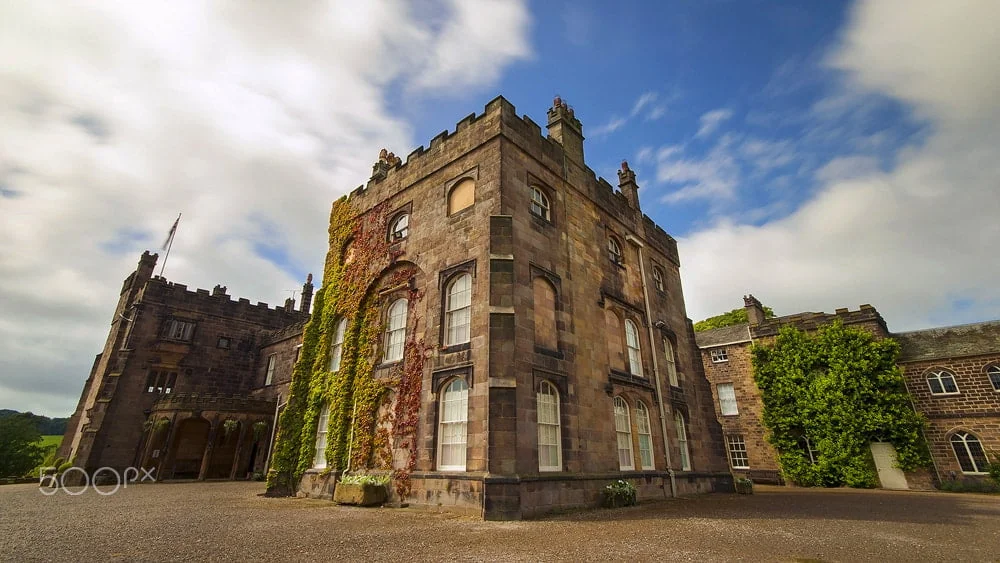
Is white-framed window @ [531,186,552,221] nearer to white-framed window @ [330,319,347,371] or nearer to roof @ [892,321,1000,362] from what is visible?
white-framed window @ [330,319,347,371]

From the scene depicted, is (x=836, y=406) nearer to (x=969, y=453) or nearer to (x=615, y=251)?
(x=969, y=453)

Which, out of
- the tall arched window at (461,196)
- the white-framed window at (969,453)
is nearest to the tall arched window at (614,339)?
the tall arched window at (461,196)

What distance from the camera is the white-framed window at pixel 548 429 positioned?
39.6 feet

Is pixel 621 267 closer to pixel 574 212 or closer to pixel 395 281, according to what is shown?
pixel 574 212

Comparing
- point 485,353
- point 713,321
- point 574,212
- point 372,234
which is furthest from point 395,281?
point 713,321

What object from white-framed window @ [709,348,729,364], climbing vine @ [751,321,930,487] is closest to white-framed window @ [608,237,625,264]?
climbing vine @ [751,321,930,487]

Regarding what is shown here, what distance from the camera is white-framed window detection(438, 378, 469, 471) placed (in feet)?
39.0

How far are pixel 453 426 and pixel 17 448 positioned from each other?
39447 millimetres

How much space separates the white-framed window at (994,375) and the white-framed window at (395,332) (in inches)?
1122

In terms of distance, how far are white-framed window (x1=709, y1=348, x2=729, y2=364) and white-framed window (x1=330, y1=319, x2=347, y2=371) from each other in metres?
24.4

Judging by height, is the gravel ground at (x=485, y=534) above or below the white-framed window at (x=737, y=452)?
below

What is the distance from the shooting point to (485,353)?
39.2 ft

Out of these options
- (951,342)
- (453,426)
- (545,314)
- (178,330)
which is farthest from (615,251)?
(178,330)

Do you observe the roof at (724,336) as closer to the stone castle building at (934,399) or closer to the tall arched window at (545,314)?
the stone castle building at (934,399)
